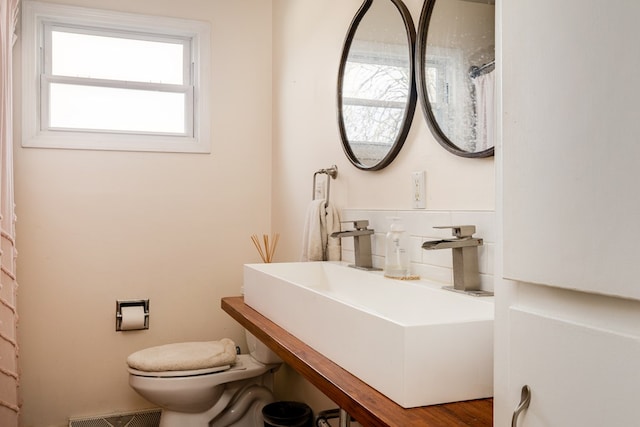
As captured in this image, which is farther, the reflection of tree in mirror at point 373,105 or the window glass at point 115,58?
the window glass at point 115,58

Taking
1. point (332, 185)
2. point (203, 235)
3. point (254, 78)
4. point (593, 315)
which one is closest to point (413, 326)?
point (593, 315)

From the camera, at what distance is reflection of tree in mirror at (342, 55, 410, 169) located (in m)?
1.81

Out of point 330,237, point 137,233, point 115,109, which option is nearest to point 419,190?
point 330,237

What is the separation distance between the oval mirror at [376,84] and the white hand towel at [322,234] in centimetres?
26

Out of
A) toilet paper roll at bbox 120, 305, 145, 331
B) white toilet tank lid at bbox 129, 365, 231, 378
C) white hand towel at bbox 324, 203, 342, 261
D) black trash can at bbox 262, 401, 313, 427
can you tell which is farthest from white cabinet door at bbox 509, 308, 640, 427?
toilet paper roll at bbox 120, 305, 145, 331

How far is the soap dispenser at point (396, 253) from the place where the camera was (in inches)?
64.2

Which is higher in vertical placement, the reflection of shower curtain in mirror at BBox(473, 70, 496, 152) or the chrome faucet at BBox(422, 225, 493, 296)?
the reflection of shower curtain in mirror at BBox(473, 70, 496, 152)

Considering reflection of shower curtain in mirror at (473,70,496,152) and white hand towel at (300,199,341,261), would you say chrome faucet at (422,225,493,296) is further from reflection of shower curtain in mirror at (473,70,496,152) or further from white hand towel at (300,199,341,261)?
white hand towel at (300,199,341,261)


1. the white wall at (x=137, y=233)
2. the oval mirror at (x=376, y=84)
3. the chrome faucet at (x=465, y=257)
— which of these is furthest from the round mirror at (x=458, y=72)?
the white wall at (x=137, y=233)

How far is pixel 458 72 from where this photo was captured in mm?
1493

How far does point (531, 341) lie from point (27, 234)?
8.87ft

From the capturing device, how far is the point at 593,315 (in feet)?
2.01

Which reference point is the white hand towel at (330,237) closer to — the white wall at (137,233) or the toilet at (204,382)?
the toilet at (204,382)

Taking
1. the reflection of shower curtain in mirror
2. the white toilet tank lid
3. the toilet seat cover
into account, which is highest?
the reflection of shower curtain in mirror
